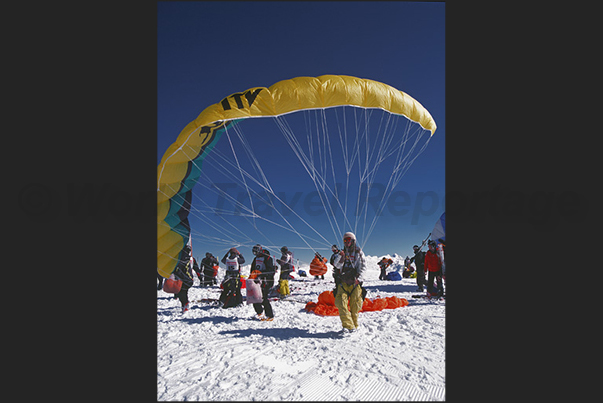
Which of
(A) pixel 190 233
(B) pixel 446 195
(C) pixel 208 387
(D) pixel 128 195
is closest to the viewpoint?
(D) pixel 128 195

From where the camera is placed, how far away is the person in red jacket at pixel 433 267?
605 centimetres

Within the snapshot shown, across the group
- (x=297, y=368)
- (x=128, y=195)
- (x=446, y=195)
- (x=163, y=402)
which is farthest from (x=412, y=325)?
(x=128, y=195)

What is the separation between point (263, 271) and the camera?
16.2 ft

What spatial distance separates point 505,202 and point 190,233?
16.3 ft

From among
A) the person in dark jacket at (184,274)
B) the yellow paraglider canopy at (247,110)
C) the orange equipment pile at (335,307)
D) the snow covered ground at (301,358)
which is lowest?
the orange equipment pile at (335,307)

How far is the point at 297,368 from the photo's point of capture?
2.76 meters

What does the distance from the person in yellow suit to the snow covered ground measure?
22 cm

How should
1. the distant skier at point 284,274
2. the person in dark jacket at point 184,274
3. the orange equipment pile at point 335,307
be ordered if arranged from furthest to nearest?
the distant skier at point 284,274 → the person in dark jacket at point 184,274 → the orange equipment pile at point 335,307

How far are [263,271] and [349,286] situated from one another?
175cm

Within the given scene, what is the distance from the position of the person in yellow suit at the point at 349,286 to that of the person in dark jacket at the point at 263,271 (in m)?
1.43

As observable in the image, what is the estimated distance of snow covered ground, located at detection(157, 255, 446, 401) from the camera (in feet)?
7.72

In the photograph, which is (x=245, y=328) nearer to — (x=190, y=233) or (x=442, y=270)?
(x=190, y=233)

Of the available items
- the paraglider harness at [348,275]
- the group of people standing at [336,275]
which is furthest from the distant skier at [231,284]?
the paraglider harness at [348,275]

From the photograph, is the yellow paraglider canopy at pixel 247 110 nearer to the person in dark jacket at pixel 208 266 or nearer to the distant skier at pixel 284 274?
the distant skier at pixel 284 274
